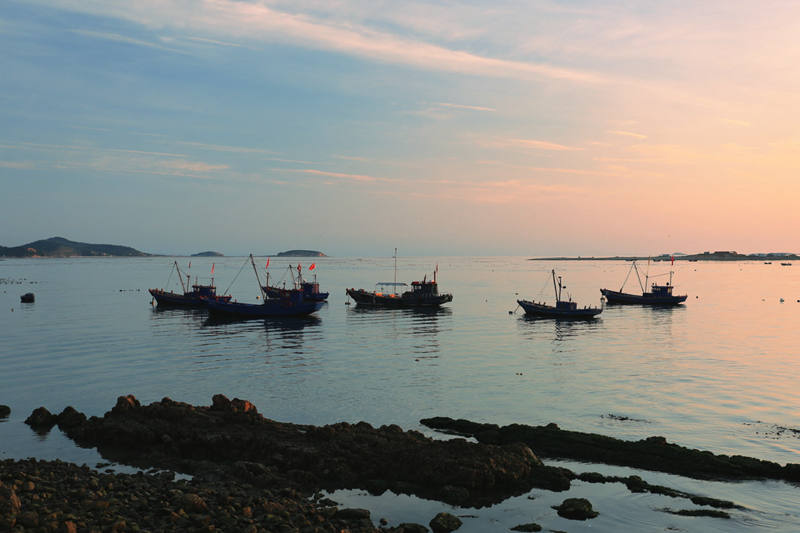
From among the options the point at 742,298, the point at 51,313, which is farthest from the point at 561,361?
the point at 742,298

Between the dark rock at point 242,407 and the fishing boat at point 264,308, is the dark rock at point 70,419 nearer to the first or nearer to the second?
the dark rock at point 242,407

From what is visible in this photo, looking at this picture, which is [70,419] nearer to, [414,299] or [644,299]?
[414,299]

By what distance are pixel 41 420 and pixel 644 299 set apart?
344 feet

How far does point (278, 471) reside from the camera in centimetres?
2256

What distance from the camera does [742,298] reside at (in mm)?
123438

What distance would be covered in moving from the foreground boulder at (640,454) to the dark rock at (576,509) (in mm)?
5006

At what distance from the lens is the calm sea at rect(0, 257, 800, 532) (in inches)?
831

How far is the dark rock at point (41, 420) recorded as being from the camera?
29.4 meters

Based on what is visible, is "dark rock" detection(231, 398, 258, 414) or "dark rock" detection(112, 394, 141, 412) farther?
"dark rock" detection(112, 394, 141, 412)

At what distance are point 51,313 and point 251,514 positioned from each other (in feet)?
273

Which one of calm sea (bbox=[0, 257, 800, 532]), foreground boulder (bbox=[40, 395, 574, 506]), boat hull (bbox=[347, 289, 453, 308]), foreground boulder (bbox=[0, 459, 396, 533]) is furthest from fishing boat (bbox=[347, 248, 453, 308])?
foreground boulder (bbox=[0, 459, 396, 533])

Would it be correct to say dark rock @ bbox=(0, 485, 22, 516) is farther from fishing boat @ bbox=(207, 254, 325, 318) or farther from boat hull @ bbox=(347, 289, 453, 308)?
boat hull @ bbox=(347, 289, 453, 308)

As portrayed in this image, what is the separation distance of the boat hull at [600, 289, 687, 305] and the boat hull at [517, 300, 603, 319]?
27.2 meters

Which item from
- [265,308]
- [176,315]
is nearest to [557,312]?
[265,308]
